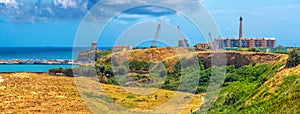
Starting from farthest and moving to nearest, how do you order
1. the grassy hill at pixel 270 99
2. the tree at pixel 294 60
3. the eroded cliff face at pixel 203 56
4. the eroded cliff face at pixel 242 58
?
1. the eroded cliff face at pixel 203 56
2. the eroded cliff face at pixel 242 58
3. the tree at pixel 294 60
4. the grassy hill at pixel 270 99

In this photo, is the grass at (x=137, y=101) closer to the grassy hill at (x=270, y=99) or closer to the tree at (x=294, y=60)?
the grassy hill at (x=270, y=99)

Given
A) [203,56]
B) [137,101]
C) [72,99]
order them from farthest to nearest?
[203,56], [137,101], [72,99]

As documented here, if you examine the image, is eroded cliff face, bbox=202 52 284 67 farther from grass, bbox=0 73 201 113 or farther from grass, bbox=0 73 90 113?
grass, bbox=0 73 90 113

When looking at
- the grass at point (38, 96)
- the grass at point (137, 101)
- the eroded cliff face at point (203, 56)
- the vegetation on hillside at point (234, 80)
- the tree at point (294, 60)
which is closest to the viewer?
the vegetation on hillside at point (234, 80)

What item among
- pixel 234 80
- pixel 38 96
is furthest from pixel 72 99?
pixel 234 80

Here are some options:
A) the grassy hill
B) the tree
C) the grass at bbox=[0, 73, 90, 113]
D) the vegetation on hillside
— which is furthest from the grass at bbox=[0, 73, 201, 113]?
the tree

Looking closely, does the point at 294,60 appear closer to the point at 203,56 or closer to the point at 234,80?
the point at 234,80

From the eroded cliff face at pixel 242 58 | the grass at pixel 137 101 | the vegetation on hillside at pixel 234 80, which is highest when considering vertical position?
the eroded cliff face at pixel 242 58

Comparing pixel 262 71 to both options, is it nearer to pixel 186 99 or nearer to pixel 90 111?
pixel 186 99

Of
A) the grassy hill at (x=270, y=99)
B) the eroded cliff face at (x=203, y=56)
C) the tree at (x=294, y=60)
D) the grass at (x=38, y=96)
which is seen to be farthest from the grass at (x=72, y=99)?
the eroded cliff face at (x=203, y=56)
